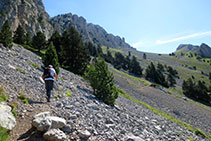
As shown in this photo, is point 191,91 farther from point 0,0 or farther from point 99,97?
point 0,0

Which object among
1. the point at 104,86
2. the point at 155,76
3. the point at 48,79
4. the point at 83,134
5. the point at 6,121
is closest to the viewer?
the point at 6,121

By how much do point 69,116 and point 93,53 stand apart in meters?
106

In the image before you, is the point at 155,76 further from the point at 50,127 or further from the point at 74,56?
the point at 50,127

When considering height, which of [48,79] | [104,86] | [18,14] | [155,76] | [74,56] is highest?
[18,14]

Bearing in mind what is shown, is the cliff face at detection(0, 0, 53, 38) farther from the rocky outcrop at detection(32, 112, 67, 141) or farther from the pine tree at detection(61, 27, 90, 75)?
the rocky outcrop at detection(32, 112, 67, 141)

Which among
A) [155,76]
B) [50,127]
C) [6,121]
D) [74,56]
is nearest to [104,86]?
[50,127]

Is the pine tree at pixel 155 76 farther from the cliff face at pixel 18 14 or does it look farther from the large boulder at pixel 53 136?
the cliff face at pixel 18 14

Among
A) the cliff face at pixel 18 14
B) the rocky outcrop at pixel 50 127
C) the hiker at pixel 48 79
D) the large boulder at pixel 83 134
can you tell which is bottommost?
the large boulder at pixel 83 134

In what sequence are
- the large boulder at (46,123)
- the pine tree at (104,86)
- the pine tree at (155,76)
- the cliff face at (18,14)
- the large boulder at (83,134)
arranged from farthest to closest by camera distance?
the pine tree at (155,76), the cliff face at (18,14), the pine tree at (104,86), the large boulder at (83,134), the large boulder at (46,123)

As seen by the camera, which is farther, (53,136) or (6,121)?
(53,136)

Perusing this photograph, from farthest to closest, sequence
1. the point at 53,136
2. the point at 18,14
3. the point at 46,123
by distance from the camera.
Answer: the point at 18,14 < the point at 46,123 < the point at 53,136

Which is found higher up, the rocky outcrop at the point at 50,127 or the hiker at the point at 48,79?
the hiker at the point at 48,79

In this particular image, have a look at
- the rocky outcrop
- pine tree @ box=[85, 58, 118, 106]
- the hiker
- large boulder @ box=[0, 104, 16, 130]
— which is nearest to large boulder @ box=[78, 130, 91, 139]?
the rocky outcrop

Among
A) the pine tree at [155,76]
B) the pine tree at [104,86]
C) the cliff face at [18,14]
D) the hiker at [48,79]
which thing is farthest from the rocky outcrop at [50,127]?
the cliff face at [18,14]
